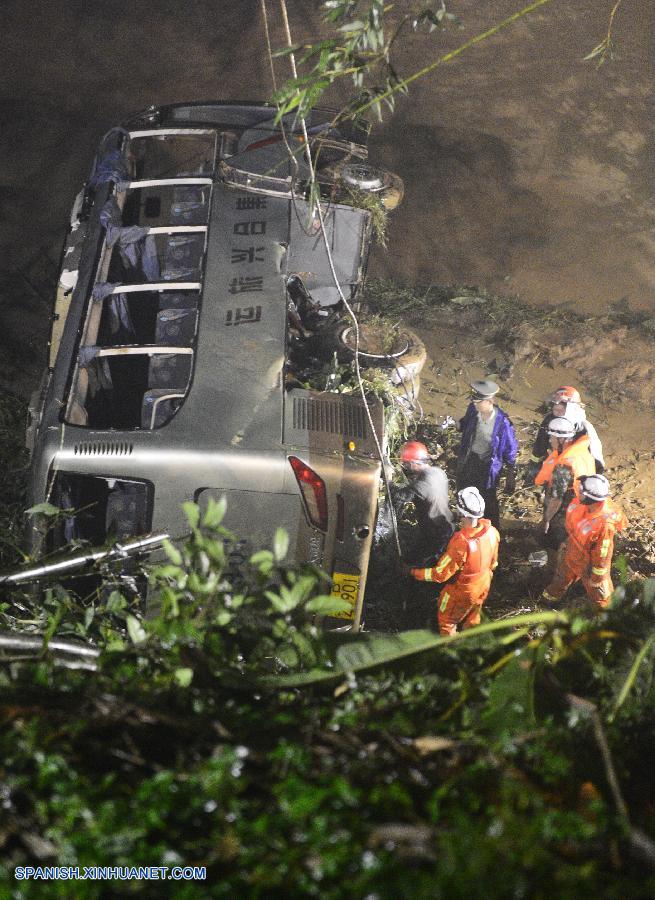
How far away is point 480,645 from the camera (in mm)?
2016

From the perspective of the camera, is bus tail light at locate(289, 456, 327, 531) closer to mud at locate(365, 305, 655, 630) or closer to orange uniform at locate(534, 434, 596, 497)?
mud at locate(365, 305, 655, 630)

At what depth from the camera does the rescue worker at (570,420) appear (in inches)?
256

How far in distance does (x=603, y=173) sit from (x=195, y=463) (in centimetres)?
1028

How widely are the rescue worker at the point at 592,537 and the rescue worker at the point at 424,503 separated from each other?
101cm

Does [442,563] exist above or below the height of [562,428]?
below

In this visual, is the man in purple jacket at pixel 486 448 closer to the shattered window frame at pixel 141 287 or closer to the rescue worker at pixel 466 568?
the rescue worker at pixel 466 568

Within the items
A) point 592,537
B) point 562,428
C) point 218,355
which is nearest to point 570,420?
point 562,428

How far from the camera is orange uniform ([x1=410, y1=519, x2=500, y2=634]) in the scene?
17.4 ft

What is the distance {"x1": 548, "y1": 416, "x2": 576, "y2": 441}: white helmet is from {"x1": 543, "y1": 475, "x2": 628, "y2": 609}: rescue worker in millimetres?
746

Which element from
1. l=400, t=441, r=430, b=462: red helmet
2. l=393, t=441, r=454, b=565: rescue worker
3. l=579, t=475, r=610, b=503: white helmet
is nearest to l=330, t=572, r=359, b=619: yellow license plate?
l=393, t=441, r=454, b=565: rescue worker

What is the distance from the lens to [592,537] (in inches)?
223

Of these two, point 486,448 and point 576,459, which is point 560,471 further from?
point 486,448

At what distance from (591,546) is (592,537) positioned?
0.27ft

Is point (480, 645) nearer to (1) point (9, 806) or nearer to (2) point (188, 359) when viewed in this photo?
(1) point (9, 806)
